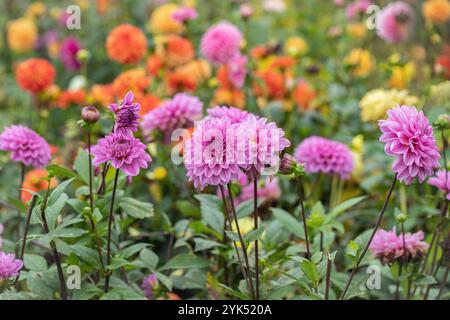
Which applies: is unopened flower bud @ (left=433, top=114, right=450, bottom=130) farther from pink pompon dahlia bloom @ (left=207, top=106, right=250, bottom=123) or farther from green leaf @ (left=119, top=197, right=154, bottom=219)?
green leaf @ (left=119, top=197, right=154, bottom=219)

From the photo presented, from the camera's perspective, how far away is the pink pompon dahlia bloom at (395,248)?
60.6 inches

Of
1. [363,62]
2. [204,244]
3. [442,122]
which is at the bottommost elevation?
[204,244]

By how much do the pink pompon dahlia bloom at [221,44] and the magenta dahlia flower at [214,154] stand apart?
1165 millimetres

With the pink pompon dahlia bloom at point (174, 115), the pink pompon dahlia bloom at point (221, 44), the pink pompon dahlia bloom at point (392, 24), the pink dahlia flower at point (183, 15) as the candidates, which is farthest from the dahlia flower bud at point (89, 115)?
the pink pompon dahlia bloom at point (392, 24)

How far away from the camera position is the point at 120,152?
1261mm

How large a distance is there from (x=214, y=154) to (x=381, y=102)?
1003mm

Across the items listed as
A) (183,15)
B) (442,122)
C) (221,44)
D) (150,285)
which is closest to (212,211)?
(150,285)

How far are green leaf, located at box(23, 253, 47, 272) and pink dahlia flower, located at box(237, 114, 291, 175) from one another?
1.71ft

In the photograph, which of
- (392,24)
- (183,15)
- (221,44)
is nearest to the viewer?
(221,44)

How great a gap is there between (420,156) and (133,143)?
0.49 m

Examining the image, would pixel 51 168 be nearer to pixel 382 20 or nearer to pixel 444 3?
pixel 382 20

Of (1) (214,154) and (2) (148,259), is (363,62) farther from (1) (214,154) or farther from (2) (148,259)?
(1) (214,154)

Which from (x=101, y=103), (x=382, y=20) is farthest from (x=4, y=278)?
(x=382, y=20)

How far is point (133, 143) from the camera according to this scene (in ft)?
4.17
